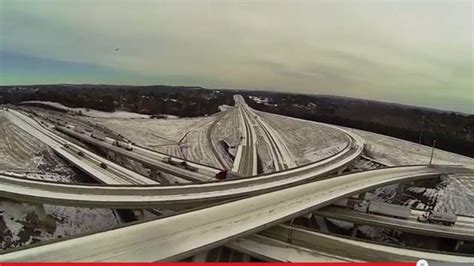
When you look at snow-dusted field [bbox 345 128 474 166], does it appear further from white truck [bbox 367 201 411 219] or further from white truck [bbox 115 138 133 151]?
white truck [bbox 115 138 133 151]

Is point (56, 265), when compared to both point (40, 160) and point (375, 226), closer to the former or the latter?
point (40, 160)

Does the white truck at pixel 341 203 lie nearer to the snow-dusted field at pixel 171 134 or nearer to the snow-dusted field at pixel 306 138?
the snow-dusted field at pixel 306 138

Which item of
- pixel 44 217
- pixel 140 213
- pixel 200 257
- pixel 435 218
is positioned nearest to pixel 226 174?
pixel 200 257

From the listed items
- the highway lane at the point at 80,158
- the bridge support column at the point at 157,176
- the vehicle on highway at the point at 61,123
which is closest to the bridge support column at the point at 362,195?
the bridge support column at the point at 157,176

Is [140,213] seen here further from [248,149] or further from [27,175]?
[248,149]

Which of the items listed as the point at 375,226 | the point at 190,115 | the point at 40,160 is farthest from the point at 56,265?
the point at 375,226

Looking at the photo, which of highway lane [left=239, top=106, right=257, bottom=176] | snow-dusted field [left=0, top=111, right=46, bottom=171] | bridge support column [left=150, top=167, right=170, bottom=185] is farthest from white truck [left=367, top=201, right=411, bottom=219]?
snow-dusted field [left=0, top=111, right=46, bottom=171]
